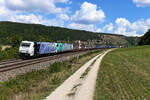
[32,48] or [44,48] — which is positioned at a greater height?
[32,48]

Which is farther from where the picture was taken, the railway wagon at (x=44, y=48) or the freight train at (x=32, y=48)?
the railway wagon at (x=44, y=48)

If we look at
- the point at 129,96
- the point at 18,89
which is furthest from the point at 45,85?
the point at 129,96

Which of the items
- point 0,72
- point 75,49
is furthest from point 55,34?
point 0,72

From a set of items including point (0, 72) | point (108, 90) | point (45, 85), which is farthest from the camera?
point (0, 72)

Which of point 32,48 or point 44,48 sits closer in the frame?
point 32,48

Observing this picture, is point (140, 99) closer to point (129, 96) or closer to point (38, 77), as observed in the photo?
point (129, 96)

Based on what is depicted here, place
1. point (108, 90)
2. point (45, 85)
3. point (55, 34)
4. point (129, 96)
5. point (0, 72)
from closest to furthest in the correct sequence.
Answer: point (129, 96) < point (108, 90) < point (45, 85) < point (0, 72) < point (55, 34)

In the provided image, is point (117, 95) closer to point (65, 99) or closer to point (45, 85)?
point (65, 99)

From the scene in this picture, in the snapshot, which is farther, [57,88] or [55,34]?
[55,34]

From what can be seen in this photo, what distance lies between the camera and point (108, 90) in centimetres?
1134

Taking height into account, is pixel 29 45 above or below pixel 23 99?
above

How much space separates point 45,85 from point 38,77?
2.92 meters

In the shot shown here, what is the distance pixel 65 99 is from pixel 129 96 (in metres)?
3.62

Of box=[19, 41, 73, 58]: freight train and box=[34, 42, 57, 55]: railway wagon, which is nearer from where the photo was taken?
box=[19, 41, 73, 58]: freight train
